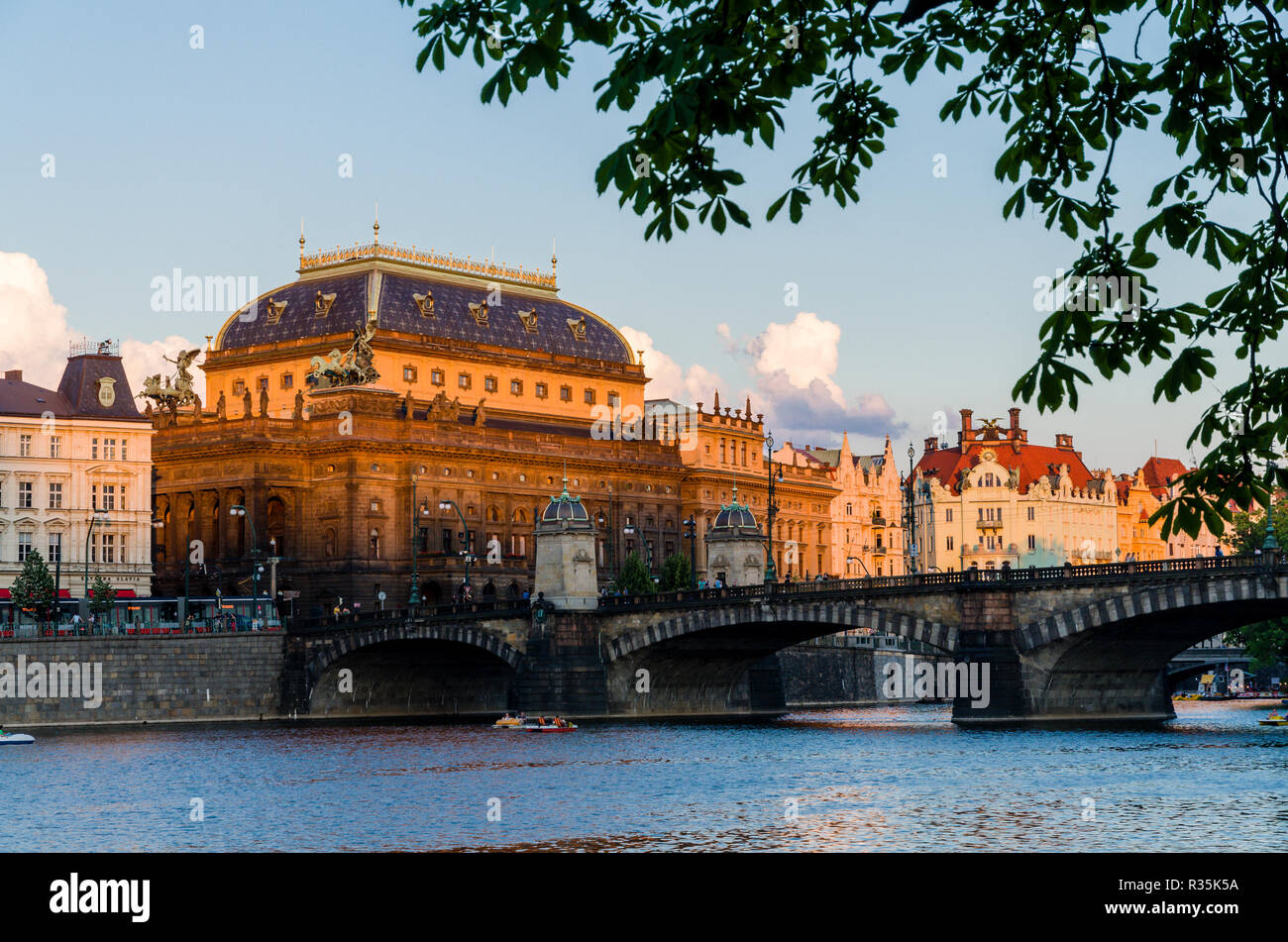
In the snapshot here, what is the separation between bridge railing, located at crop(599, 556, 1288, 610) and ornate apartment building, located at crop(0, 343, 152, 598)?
111ft

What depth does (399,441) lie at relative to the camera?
470ft

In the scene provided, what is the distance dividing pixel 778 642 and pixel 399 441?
155 feet

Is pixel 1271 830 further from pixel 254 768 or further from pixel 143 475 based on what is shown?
pixel 143 475

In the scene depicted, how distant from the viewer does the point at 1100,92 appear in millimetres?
17141

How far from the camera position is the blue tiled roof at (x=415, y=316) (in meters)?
156

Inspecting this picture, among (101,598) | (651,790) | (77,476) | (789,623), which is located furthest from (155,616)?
(651,790)

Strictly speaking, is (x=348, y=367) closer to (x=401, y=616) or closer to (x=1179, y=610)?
(x=401, y=616)

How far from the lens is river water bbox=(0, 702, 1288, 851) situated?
162 feet

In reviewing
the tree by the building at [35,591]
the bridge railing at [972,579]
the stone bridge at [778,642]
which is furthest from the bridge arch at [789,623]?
the tree by the building at [35,591]

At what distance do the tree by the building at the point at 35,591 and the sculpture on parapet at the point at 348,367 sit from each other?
39.8 meters

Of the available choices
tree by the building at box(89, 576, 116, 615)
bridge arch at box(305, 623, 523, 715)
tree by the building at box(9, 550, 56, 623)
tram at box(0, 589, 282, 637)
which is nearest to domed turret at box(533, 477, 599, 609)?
bridge arch at box(305, 623, 523, 715)

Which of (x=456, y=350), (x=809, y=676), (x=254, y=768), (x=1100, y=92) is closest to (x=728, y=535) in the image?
(x=809, y=676)

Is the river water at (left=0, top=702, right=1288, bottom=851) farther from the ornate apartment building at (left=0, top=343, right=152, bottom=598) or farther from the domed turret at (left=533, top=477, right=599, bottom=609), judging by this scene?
the ornate apartment building at (left=0, top=343, right=152, bottom=598)
